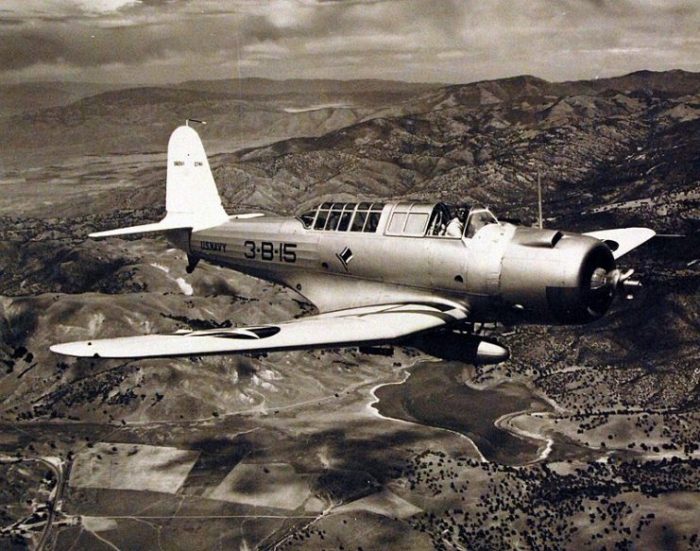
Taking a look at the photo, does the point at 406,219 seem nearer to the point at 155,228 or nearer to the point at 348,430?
the point at 155,228

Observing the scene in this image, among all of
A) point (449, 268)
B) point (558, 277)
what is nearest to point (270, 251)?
point (449, 268)

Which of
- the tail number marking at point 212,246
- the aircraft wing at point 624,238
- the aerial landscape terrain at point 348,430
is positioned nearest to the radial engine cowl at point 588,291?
the aircraft wing at point 624,238

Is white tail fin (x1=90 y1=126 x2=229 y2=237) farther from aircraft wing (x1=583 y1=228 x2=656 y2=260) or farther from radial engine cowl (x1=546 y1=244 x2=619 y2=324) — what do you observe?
aircraft wing (x1=583 y1=228 x2=656 y2=260)

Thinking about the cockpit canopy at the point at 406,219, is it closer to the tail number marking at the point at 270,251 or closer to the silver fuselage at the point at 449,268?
the silver fuselage at the point at 449,268

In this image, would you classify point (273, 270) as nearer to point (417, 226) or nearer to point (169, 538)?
point (417, 226)

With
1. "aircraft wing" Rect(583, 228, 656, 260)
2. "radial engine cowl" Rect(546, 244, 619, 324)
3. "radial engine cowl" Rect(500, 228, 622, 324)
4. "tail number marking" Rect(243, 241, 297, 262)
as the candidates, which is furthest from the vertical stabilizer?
"aircraft wing" Rect(583, 228, 656, 260)

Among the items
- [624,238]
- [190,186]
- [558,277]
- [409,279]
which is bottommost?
[409,279]
